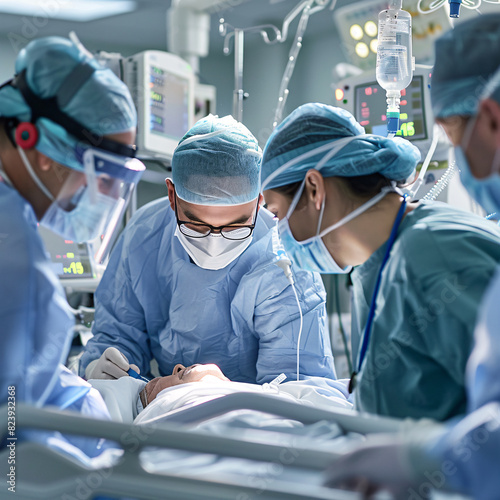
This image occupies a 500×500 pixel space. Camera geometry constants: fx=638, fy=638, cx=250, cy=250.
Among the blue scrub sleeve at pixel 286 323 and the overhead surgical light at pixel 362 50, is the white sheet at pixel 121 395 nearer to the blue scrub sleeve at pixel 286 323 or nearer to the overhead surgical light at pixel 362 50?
the blue scrub sleeve at pixel 286 323

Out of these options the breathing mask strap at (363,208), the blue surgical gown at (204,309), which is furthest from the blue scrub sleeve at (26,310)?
the blue surgical gown at (204,309)

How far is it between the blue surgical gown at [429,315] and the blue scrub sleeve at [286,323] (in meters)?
0.73

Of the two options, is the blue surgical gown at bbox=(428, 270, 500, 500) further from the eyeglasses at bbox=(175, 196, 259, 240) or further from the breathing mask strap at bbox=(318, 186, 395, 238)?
the eyeglasses at bbox=(175, 196, 259, 240)

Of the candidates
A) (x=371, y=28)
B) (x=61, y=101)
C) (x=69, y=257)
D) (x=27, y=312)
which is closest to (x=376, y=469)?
(x=27, y=312)

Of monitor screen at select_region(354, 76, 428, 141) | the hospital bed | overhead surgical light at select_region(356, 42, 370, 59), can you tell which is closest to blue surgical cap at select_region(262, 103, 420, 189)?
the hospital bed

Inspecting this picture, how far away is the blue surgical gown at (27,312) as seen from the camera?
1.25 metres

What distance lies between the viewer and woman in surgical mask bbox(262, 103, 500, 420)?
51.2 inches

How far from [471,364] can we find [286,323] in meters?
1.22

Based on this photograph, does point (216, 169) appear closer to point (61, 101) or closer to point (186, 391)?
point (186, 391)

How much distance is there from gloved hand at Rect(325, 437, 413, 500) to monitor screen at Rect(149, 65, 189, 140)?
2.84m

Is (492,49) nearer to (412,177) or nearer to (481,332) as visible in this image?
(481,332)

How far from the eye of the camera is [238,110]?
336 cm

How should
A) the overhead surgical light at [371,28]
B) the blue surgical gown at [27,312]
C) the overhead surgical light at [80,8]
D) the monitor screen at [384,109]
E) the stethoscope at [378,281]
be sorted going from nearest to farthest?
the blue surgical gown at [27,312]
the stethoscope at [378,281]
the monitor screen at [384,109]
the overhead surgical light at [371,28]
the overhead surgical light at [80,8]

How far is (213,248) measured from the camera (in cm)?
219
